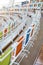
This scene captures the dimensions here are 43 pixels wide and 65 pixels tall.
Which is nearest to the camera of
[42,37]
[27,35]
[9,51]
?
[9,51]

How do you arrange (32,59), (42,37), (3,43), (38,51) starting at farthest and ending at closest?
(42,37), (38,51), (32,59), (3,43)

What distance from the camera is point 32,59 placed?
2.60 m

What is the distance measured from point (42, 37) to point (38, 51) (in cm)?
102

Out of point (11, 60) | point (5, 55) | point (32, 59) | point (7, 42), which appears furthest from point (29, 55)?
point (5, 55)

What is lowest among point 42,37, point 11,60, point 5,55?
point 42,37

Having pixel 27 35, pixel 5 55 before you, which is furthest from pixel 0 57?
pixel 27 35

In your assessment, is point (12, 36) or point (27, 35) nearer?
point (12, 36)

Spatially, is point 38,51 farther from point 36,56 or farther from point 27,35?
point 27,35

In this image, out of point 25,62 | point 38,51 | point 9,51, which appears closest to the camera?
point 9,51

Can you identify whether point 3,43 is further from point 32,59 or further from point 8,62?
point 32,59

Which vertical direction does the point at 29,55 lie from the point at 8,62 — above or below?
below

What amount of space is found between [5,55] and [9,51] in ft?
0.25

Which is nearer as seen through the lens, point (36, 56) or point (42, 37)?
point (36, 56)

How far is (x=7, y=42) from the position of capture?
1.72m
